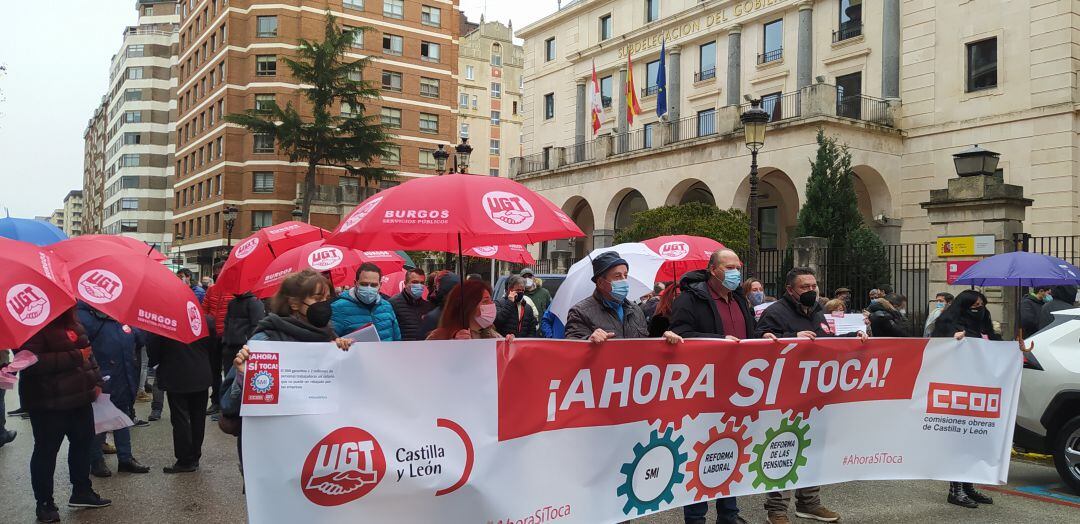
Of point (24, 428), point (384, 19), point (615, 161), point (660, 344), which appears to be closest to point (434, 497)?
point (660, 344)

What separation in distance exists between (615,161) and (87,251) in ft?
97.6

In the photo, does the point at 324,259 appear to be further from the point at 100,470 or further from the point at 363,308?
the point at 100,470

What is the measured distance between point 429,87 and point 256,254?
53.1 metres

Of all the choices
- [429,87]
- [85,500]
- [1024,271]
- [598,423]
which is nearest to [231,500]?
[85,500]

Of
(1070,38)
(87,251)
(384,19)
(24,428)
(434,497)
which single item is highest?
(384,19)

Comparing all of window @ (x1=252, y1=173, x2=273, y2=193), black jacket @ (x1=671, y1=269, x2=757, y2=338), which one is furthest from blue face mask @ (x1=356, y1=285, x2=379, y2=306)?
window @ (x1=252, y1=173, x2=273, y2=193)

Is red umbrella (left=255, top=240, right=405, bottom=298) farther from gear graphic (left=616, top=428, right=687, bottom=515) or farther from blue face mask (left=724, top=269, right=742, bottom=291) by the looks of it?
gear graphic (left=616, top=428, right=687, bottom=515)

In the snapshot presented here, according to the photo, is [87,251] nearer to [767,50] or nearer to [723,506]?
[723,506]

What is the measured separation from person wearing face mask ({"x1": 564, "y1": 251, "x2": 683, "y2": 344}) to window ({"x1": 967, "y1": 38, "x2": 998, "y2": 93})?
84.0 ft

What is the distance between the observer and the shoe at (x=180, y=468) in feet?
26.8

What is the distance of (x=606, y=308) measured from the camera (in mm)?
5855

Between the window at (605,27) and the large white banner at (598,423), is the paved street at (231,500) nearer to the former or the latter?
the large white banner at (598,423)

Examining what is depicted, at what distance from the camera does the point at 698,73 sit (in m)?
36.0

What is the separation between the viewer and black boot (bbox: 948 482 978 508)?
23.0ft
